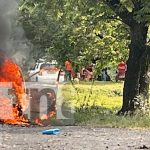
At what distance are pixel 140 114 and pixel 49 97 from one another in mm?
3673

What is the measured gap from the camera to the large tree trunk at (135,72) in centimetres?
1664

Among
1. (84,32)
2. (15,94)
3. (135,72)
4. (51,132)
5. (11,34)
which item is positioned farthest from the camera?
(84,32)

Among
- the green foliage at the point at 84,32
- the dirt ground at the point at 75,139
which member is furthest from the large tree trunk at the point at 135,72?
the dirt ground at the point at 75,139

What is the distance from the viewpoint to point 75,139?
1113 cm

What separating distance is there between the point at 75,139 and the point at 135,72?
634 centimetres

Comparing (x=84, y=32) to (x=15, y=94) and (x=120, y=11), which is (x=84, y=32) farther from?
(x=15, y=94)

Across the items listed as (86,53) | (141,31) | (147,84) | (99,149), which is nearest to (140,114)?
(147,84)

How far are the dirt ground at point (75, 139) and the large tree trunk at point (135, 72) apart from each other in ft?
11.1

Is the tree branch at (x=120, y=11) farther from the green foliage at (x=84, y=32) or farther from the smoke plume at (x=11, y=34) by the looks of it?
the smoke plume at (x=11, y=34)

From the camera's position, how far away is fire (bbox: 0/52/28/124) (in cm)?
1405

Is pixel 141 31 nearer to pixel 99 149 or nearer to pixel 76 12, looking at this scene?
pixel 76 12

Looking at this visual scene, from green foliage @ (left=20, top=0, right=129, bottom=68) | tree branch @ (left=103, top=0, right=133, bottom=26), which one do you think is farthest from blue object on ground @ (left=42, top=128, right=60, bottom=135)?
green foliage @ (left=20, top=0, right=129, bottom=68)

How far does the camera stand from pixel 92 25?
19.5 m

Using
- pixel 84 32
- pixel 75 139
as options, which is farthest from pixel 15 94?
pixel 84 32
